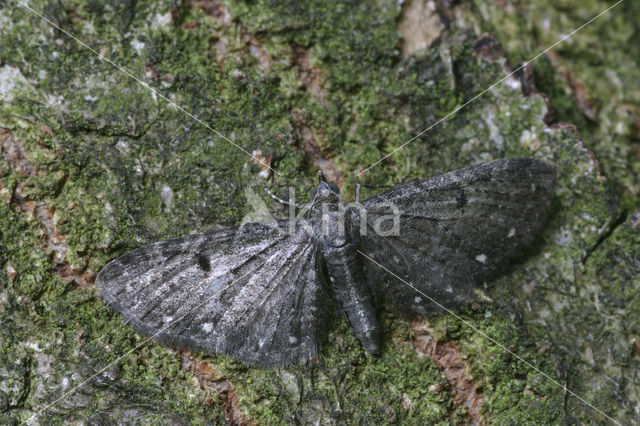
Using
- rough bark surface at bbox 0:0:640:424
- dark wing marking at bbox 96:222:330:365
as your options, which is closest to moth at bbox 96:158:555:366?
dark wing marking at bbox 96:222:330:365

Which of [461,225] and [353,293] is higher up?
[461,225]

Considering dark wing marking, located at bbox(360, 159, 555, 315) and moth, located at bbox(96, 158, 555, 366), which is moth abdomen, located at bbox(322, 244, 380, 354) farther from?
dark wing marking, located at bbox(360, 159, 555, 315)

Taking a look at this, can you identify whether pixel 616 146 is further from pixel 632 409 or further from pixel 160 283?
pixel 160 283

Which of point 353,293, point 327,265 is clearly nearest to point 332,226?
point 327,265

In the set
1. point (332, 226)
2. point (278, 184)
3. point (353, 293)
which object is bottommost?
point (353, 293)

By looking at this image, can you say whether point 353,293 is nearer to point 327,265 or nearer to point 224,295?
point 327,265

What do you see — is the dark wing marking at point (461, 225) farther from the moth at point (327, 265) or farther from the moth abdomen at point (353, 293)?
the moth abdomen at point (353, 293)

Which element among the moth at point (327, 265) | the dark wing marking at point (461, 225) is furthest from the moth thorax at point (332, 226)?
the dark wing marking at point (461, 225)

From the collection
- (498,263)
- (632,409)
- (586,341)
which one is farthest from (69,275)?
(632,409)
